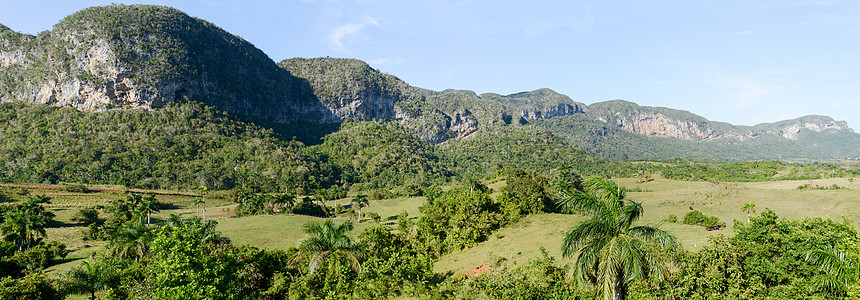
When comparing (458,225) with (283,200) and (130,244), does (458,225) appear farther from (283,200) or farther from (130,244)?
(283,200)

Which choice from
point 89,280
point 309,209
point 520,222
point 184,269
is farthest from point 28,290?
point 309,209

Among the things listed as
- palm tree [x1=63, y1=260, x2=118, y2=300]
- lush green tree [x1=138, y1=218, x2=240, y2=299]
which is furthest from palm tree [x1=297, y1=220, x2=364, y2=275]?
palm tree [x1=63, y1=260, x2=118, y2=300]

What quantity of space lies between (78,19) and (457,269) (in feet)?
765

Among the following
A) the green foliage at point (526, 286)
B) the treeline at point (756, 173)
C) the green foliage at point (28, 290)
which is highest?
the green foliage at point (526, 286)

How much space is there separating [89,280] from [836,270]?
132 ft

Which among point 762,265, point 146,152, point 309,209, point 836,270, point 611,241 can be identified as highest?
point 146,152

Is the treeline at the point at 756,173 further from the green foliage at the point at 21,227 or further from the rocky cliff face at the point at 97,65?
the rocky cliff face at the point at 97,65

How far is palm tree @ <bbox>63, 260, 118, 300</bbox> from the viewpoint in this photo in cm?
2686

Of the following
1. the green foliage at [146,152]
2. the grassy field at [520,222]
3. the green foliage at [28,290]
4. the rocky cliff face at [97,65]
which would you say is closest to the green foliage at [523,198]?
Answer: the grassy field at [520,222]

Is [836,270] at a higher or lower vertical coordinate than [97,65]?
lower

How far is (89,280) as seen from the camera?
27609 millimetres

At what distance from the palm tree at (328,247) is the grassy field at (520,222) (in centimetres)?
905

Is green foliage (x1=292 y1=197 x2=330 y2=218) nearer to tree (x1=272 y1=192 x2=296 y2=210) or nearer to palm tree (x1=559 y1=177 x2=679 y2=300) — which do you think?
tree (x1=272 y1=192 x2=296 y2=210)

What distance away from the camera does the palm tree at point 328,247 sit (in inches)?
1049
